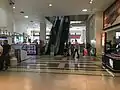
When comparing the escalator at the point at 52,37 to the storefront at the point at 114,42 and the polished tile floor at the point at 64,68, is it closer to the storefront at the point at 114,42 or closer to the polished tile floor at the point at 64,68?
the storefront at the point at 114,42

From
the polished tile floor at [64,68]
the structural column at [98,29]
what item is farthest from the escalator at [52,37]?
the polished tile floor at [64,68]

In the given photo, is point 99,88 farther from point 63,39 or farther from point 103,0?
point 63,39

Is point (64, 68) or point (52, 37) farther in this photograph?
point (52, 37)

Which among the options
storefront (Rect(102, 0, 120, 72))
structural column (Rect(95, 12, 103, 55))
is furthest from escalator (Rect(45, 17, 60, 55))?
storefront (Rect(102, 0, 120, 72))

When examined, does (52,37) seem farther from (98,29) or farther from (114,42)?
(114,42)

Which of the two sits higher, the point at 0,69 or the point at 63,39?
the point at 63,39

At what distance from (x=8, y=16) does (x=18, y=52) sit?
2525mm

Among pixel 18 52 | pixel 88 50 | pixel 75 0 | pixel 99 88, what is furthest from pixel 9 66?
pixel 88 50

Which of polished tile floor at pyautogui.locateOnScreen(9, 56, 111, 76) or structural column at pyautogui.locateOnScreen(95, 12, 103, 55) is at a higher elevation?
structural column at pyautogui.locateOnScreen(95, 12, 103, 55)

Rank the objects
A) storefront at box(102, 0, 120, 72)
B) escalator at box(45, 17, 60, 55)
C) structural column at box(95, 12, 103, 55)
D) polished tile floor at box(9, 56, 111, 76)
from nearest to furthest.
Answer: storefront at box(102, 0, 120, 72) → polished tile floor at box(9, 56, 111, 76) → structural column at box(95, 12, 103, 55) → escalator at box(45, 17, 60, 55)

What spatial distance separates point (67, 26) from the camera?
842 inches

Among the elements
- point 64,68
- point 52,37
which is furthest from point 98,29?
point 64,68

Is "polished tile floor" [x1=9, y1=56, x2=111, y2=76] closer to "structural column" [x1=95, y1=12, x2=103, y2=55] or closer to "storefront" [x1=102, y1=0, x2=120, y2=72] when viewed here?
"storefront" [x1=102, y1=0, x2=120, y2=72]

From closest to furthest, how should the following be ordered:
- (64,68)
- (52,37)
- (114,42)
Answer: (64,68), (114,42), (52,37)
